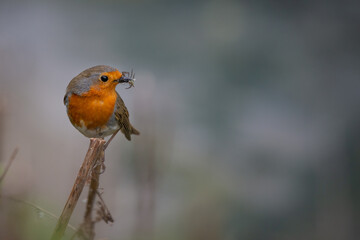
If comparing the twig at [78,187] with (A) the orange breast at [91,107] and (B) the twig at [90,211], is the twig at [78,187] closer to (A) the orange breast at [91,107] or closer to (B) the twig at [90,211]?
(B) the twig at [90,211]

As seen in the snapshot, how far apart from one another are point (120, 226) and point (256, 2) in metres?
3.06

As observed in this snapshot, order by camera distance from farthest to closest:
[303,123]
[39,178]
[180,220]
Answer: [303,123], [180,220], [39,178]

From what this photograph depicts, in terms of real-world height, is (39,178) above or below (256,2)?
below

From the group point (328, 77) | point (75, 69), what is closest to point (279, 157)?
point (328, 77)

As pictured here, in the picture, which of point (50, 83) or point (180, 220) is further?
point (50, 83)

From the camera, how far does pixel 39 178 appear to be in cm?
442

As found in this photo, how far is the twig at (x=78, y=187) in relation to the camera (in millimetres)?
1771

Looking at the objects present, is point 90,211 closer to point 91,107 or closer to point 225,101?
point 91,107

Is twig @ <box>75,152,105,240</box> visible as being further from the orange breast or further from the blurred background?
the blurred background

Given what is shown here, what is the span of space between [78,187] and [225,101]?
157 inches

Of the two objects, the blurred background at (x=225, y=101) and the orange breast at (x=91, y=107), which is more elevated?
the blurred background at (x=225, y=101)

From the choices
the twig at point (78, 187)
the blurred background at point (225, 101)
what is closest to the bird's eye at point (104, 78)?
the twig at point (78, 187)

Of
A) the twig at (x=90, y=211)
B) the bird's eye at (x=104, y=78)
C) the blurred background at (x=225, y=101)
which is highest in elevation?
the blurred background at (x=225, y=101)

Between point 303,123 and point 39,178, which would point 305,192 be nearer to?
point 303,123
